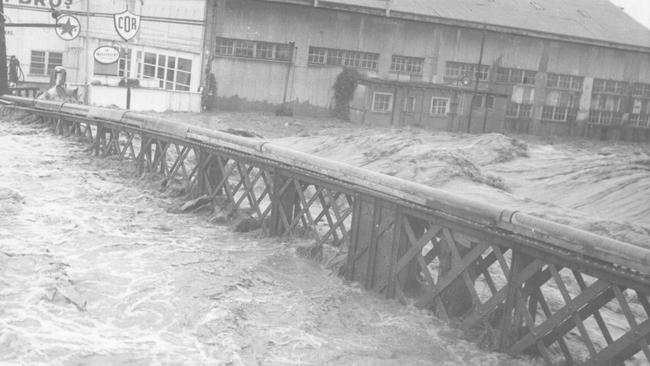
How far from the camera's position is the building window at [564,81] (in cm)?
3412

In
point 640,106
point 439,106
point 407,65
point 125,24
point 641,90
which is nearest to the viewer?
point 125,24

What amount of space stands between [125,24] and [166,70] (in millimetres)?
10469

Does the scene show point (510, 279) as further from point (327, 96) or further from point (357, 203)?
point (327, 96)

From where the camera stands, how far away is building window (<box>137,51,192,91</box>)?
27.6 m

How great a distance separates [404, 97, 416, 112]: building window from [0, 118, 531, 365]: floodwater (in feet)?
61.1

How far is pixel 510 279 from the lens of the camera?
6.88m

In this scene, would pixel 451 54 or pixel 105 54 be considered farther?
pixel 451 54

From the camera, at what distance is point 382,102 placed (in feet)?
96.8

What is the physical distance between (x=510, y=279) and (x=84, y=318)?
457 centimetres

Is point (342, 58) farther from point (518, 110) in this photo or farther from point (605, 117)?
point (605, 117)

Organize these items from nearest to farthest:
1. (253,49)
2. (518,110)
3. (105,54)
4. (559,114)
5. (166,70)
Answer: (105,54) → (166,70) → (253,49) → (518,110) → (559,114)

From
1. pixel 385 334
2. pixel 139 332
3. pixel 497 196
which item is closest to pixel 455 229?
pixel 385 334

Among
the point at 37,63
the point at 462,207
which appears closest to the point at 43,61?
the point at 37,63

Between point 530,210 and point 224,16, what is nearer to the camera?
point 530,210
